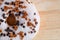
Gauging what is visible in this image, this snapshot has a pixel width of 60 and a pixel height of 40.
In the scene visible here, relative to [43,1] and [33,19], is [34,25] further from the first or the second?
[43,1]

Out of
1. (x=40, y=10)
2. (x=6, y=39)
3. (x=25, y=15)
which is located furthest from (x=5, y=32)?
(x=40, y=10)

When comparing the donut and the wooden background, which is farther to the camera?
the wooden background

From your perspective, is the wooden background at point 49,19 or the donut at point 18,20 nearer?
the donut at point 18,20

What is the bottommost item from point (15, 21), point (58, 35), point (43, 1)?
point (58, 35)

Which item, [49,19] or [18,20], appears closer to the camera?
[18,20]
